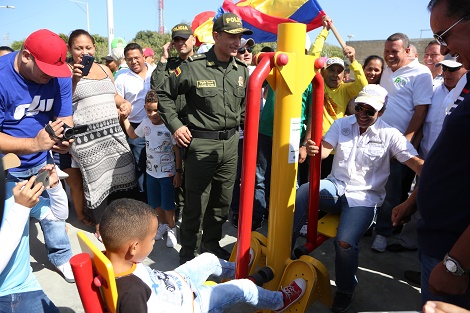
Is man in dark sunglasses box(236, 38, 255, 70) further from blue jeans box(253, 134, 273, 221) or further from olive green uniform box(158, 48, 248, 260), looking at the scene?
olive green uniform box(158, 48, 248, 260)

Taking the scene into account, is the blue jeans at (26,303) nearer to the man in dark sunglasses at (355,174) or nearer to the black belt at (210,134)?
the black belt at (210,134)

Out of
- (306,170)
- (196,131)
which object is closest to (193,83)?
(196,131)

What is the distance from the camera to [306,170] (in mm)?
4379

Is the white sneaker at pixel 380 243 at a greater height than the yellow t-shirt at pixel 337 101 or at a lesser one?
lesser

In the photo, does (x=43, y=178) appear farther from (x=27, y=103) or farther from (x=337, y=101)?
(x=337, y=101)

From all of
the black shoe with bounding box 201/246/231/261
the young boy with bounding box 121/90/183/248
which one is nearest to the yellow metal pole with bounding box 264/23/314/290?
the black shoe with bounding box 201/246/231/261

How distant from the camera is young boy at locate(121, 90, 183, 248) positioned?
12.4 feet

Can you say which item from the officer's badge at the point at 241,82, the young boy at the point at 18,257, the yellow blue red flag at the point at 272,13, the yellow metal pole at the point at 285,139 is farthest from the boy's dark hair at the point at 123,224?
the yellow blue red flag at the point at 272,13

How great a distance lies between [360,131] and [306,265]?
1125 millimetres

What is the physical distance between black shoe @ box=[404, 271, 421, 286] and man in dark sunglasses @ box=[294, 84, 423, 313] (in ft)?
2.35

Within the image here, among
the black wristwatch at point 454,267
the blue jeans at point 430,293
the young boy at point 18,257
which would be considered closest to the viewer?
the black wristwatch at point 454,267

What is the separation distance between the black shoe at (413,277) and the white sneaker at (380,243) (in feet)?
1.45

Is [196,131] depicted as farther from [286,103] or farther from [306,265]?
[306,265]

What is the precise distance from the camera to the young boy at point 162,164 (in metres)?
3.77
